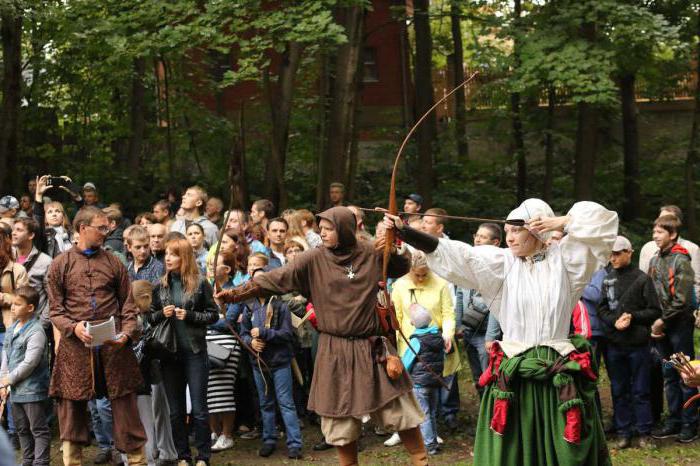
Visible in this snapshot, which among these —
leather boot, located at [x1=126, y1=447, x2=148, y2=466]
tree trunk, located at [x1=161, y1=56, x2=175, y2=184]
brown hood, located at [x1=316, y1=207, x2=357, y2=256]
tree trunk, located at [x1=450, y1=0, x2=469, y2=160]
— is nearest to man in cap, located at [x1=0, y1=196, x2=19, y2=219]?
leather boot, located at [x1=126, y1=447, x2=148, y2=466]

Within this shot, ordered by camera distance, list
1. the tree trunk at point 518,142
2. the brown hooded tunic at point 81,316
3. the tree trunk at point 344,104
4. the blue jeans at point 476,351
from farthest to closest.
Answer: the tree trunk at point 518,142
the tree trunk at point 344,104
the blue jeans at point 476,351
the brown hooded tunic at point 81,316

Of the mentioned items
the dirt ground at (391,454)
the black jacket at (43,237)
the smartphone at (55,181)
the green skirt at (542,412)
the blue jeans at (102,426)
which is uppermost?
the smartphone at (55,181)

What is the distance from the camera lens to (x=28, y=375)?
25.2 ft

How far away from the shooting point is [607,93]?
43.5ft

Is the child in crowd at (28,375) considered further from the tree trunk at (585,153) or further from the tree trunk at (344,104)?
the tree trunk at (585,153)

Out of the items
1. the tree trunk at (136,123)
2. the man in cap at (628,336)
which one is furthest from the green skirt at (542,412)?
the tree trunk at (136,123)

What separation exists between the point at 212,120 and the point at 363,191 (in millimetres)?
3448

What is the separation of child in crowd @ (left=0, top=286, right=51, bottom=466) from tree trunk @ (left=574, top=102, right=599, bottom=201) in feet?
35.1

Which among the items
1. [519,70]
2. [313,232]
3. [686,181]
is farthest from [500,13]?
[313,232]

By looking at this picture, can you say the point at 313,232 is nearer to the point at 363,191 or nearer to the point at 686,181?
the point at 686,181

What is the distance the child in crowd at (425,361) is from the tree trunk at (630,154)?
1147 cm

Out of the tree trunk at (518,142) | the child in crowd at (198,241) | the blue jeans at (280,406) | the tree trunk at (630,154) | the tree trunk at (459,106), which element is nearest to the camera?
the blue jeans at (280,406)

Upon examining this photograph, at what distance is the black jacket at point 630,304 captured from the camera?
827cm

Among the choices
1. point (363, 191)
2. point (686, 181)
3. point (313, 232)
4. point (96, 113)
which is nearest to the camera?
point (313, 232)
